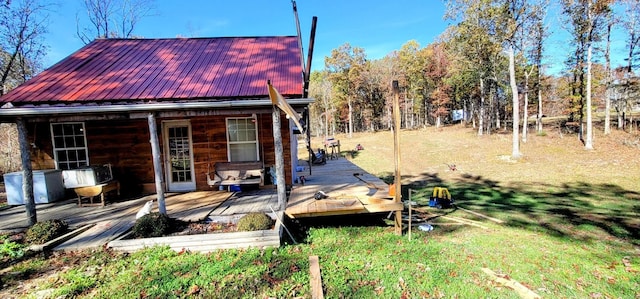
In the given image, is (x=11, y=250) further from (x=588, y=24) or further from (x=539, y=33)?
(x=588, y=24)

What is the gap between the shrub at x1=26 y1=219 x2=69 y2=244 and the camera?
4460 mm

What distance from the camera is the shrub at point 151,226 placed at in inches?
184

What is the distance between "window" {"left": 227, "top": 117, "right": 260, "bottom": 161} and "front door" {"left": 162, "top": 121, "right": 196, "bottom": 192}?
1.13 m

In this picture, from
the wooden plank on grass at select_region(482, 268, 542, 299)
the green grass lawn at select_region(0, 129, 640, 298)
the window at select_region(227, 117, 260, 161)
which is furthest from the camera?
the window at select_region(227, 117, 260, 161)

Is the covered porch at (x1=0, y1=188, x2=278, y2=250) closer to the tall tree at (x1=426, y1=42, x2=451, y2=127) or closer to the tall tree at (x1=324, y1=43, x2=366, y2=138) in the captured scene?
the tall tree at (x1=324, y1=43, x2=366, y2=138)

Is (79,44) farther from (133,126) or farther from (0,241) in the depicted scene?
(0,241)

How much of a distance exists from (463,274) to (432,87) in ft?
115

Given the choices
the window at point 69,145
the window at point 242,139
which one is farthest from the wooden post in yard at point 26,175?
the window at point 242,139

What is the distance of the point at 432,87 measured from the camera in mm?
34906

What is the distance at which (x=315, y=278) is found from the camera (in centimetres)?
355

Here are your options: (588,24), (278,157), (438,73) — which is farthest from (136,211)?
(438,73)

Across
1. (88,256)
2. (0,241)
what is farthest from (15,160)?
(88,256)

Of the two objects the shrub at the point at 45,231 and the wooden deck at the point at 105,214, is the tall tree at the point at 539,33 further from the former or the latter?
the shrub at the point at 45,231

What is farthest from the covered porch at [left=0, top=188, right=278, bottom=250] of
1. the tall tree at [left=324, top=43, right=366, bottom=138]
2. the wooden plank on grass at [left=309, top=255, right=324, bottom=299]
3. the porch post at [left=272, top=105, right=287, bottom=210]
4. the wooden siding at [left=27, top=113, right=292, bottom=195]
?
the tall tree at [left=324, top=43, right=366, bottom=138]
